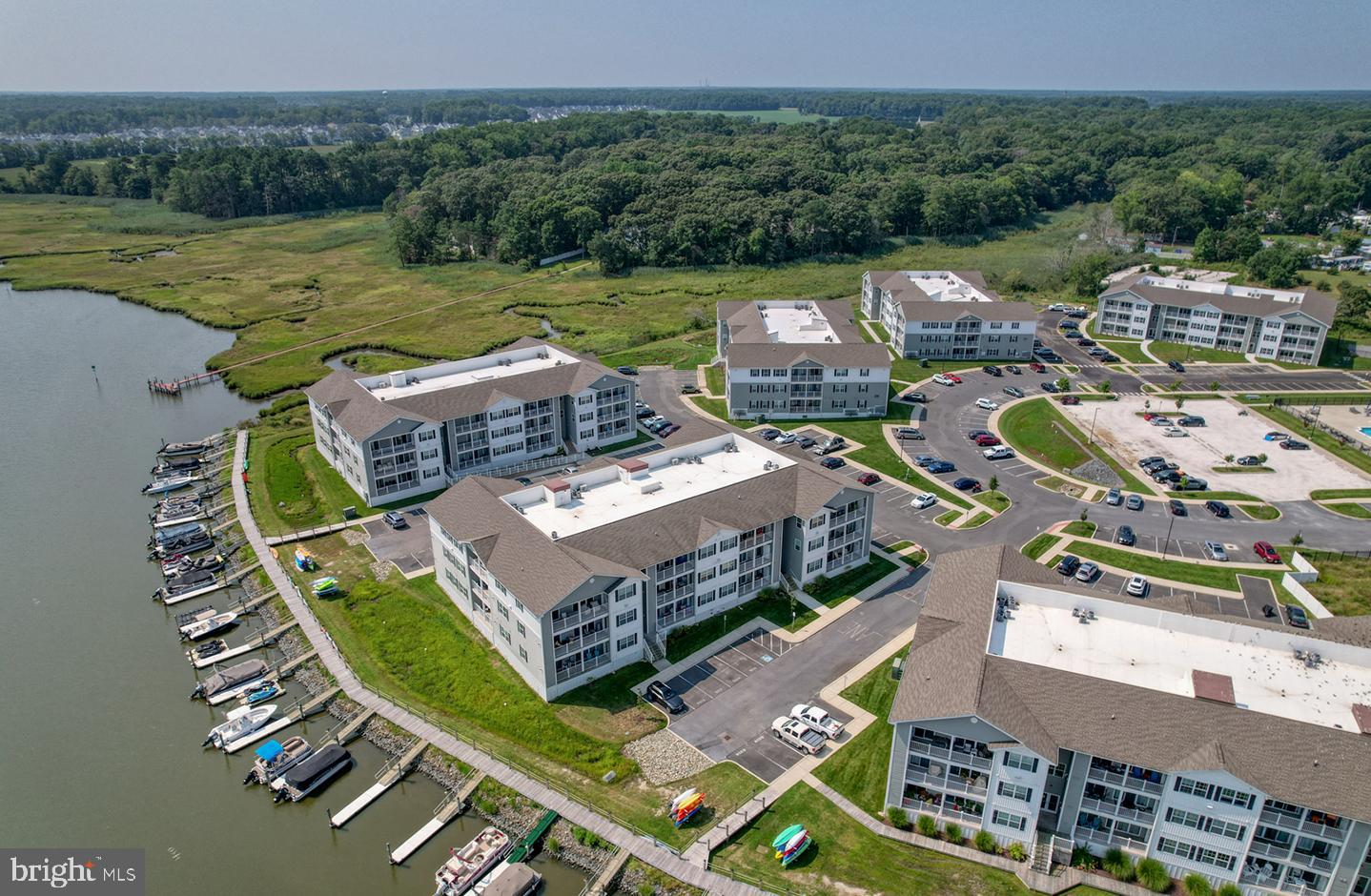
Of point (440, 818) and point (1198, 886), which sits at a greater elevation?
point (1198, 886)

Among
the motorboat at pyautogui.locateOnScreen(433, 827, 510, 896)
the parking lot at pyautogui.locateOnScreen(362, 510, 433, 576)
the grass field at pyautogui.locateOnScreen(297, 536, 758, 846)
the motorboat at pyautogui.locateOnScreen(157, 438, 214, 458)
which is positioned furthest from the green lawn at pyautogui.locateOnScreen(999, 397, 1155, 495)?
the motorboat at pyautogui.locateOnScreen(157, 438, 214, 458)

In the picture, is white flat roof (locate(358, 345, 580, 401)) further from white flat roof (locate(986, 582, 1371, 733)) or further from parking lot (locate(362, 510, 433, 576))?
white flat roof (locate(986, 582, 1371, 733))

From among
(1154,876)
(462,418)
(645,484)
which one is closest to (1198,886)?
(1154,876)

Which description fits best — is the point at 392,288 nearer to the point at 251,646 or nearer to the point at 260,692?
the point at 251,646

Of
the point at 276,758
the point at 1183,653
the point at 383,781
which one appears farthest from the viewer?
the point at 276,758

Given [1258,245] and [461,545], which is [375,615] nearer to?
[461,545]

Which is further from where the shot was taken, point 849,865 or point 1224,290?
point 1224,290
